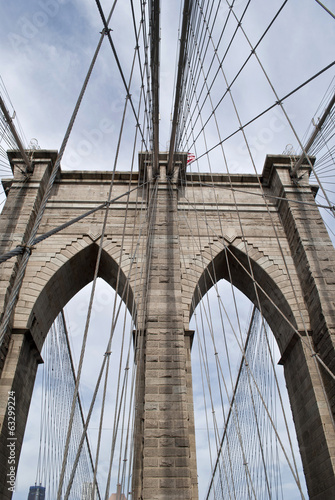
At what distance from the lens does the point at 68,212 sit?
8969 mm

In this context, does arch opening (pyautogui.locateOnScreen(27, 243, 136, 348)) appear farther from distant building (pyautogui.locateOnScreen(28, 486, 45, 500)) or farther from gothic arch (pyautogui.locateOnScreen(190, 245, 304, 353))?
distant building (pyautogui.locateOnScreen(28, 486, 45, 500))

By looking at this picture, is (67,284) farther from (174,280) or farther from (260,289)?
(260,289)

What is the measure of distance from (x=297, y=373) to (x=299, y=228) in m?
2.87

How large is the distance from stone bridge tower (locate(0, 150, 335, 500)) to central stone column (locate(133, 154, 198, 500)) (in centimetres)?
2

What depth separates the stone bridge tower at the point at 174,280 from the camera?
5.91 meters

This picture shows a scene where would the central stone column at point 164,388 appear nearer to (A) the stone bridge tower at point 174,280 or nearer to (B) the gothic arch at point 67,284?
(A) the stone bridge tower at point 174,280

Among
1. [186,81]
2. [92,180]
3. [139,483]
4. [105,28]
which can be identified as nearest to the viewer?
[105,28]

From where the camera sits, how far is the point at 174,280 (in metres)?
7.30

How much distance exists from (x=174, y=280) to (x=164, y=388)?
6.57 ft

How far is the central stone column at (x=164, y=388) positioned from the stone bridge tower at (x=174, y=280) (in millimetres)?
17

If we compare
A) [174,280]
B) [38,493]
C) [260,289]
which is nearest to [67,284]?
[174,280]

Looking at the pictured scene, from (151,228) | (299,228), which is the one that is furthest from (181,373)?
(299,228)

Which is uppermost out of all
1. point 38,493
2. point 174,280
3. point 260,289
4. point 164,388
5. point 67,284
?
point 38,493

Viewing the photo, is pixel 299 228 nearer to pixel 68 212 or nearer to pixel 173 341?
pixel 173 341
